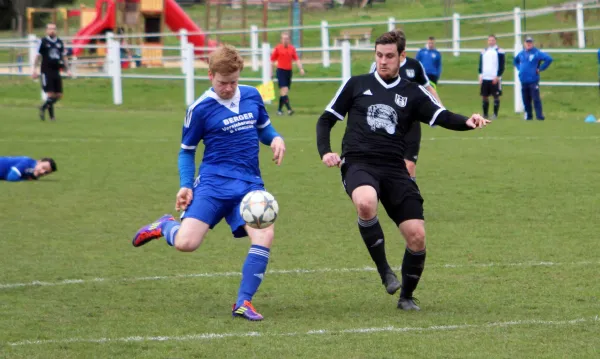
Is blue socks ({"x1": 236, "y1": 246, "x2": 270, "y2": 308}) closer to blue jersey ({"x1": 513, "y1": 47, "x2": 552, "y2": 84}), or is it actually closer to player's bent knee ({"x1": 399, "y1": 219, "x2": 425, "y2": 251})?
player's bent knee ({"x1": 399, "y1": 219, "x2": 425, "y2": 251})

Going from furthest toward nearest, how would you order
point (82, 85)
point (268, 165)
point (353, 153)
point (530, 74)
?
point (82, 85) < point (530, 74) < point (268, 165) < point (353, 153)

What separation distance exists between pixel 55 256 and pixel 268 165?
746cm

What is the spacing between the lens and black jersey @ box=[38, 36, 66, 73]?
22859mm

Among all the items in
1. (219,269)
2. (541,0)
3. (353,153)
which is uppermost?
(541,0)

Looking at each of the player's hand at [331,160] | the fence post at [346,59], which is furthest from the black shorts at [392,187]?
the fence post at [346,59]

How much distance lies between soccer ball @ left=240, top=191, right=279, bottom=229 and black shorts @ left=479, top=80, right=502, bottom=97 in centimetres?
1876

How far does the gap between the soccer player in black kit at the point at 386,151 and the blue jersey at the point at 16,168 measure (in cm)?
→ 348

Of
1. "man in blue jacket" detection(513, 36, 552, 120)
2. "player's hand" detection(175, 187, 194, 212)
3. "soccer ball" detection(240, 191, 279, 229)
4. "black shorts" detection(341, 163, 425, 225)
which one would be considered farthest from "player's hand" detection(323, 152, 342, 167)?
"man in blue jacket" detection(513, 36, 552, 120)

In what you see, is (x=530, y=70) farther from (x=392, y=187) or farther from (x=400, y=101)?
(x=392, y=187)

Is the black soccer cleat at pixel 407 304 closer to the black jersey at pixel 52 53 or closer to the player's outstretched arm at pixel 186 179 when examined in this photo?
the player's outstretched arm at pixel 186 179

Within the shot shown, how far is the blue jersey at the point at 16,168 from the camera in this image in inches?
364

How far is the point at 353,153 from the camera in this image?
23.1ft

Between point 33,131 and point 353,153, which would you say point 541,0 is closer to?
point 33,131

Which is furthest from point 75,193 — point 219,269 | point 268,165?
point 219,269
